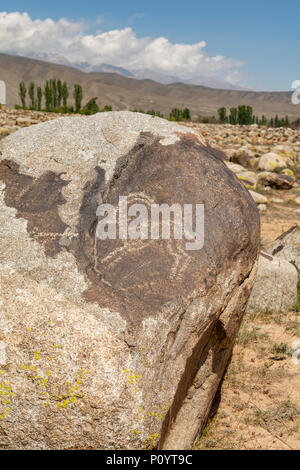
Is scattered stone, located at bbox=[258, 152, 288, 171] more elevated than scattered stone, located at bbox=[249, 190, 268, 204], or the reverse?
scattered stone, located at bbox=[258, 152, 288, 171]

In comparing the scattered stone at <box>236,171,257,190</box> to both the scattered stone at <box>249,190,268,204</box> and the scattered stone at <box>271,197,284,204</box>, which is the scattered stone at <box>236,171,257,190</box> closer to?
the scattered stone at <box>271,197,284,204</box>

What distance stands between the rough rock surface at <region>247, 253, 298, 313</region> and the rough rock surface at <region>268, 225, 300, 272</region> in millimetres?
673

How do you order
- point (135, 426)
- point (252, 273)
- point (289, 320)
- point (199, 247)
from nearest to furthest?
1. point (135, 426)
2. point (199, 247)
3. point (252, 273)
4. point (289, 320)

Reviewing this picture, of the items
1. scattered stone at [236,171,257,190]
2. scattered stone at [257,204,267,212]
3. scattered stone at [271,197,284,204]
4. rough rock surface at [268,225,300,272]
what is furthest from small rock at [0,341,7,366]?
scattered stone at [236,171,257,190]

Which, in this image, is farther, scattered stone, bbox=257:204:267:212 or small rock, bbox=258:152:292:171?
small rock, bbox=258:152:292:171

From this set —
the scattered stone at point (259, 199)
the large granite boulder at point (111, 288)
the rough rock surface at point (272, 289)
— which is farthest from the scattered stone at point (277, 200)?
the large granite boulder at point (111, 288)

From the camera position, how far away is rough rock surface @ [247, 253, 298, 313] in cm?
640

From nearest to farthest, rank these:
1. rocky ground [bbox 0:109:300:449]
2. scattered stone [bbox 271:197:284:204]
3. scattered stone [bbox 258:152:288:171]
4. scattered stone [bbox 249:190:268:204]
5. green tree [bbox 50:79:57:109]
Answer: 1. rocky ground [bbox 0:109:300:449]
2. scattered stone [bbox 249:190:268:204]
3. scattered stone [bbox 271:197:284:204]
4. scattered stone [bbox 258:152:288:171]
5. green tree [bbox 50:79:57:109]

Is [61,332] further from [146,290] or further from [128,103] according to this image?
[128,103]

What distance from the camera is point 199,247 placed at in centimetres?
329

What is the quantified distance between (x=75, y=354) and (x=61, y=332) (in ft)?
0.54

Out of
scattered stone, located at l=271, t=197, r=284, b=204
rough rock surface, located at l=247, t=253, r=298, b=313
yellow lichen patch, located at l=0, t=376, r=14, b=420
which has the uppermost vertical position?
yellow lichen patch, located at l=0, t=376, r=14, b=420

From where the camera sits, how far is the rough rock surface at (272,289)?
21.0ft

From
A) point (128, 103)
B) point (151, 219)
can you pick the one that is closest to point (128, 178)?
point (151, 219)
